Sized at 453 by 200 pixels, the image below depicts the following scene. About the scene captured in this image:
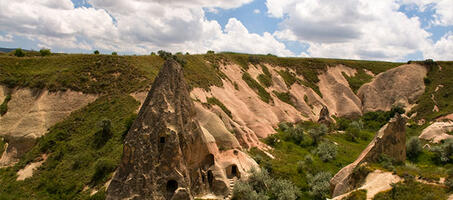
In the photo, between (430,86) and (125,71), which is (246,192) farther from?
(430,86)

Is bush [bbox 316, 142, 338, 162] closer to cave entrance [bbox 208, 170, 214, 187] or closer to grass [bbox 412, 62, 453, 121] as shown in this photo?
cave entrance [bbox 208, 170, 214, 187]

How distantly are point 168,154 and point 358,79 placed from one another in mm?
81288

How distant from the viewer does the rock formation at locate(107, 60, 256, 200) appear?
21938 mm

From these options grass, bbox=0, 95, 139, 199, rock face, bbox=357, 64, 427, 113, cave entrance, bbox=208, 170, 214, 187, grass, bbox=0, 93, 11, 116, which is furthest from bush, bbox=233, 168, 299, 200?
rock face, bbox=357, 64, 427, 113

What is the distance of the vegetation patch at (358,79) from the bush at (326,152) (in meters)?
49.2

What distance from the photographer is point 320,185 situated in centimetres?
2936

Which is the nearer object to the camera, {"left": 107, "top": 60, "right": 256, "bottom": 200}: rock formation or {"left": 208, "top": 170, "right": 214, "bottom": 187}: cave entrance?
{"left": 107, "top": 60, "right": 256, "bottom": 200}: rock formation

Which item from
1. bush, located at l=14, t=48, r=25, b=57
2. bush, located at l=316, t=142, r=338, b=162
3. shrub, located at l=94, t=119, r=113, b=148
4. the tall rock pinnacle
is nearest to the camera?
the tall rock pinnacle

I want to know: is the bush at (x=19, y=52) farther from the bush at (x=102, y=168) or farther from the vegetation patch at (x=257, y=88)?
the vegetation patch at (x=257, y=88)

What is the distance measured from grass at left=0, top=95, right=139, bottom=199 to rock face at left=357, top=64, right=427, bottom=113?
218 feet

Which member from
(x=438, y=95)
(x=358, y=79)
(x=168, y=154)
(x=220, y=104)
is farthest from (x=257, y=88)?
(x=438, y=95)

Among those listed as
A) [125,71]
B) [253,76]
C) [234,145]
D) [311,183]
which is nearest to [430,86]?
[253,76]

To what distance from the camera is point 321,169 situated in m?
35.6

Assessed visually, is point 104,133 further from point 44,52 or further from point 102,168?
point 44,52
